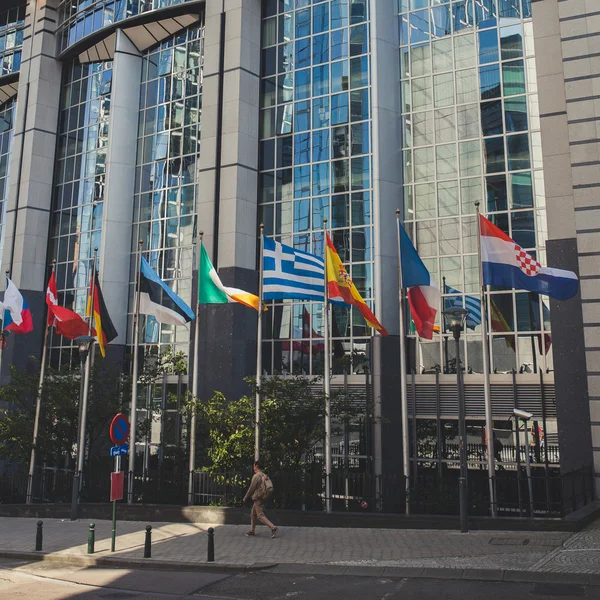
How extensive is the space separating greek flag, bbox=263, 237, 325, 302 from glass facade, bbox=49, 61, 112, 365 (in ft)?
70.7

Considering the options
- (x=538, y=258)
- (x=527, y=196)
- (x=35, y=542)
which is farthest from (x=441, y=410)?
(x=35, y=542)

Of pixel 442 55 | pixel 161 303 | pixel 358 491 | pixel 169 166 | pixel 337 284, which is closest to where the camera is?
pixel 358 491

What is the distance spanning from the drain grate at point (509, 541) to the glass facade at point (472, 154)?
39.4 feet

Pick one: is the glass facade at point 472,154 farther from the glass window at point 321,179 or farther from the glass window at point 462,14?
the glass window at point 321,179

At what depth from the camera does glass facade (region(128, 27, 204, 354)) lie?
3541 cm

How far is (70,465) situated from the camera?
2822 cm

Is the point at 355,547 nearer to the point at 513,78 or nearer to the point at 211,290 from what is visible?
the point at 211,290

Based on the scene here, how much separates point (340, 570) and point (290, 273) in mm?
9789

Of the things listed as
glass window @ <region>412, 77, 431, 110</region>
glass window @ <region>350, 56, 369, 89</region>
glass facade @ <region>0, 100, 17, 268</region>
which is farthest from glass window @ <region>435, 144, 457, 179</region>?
glass facade @ <region>0, 100, 17, 268</region>

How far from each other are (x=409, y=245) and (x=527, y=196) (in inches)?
404

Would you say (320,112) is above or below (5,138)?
below

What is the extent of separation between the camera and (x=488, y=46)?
2856cm

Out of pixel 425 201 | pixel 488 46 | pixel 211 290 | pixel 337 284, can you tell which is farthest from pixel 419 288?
pixel 488 46

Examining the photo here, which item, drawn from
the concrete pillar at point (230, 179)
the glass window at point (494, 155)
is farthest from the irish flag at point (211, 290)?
the glass window at point (494, 155)
